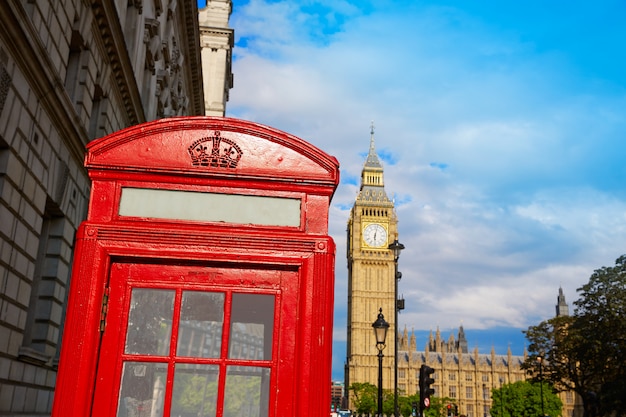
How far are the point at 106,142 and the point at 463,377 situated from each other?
120m

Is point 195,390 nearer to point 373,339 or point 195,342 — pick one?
point 195,342

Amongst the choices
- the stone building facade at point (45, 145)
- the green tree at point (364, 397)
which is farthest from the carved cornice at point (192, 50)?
the green tree at point (364, 397)

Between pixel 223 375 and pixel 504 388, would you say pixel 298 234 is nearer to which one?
pixel 223 375

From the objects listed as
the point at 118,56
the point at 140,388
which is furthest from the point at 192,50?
the point at 140,388

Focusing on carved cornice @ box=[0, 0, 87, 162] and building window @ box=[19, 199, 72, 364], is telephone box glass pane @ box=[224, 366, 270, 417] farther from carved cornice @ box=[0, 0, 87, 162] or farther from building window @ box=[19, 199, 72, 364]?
building window @ box=[19, 199, 72, 364]

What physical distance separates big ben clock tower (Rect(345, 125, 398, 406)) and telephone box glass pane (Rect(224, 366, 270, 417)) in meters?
107

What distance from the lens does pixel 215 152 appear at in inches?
138

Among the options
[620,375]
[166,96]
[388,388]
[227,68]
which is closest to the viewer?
→ [166,96]

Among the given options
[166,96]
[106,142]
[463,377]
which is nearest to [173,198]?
[106,142]

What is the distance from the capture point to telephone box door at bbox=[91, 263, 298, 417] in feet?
10.2

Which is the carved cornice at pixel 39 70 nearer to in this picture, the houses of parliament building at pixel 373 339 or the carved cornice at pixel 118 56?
the carved cornice at pixel 118 56

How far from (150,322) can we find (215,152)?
0.96m

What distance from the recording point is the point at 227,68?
123 feet

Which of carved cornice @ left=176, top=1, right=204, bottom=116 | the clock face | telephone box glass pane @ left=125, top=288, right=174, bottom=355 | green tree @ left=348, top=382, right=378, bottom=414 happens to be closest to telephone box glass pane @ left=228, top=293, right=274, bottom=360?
telephone box glass pane @ left=125, top=288, right=174, bottom=355
